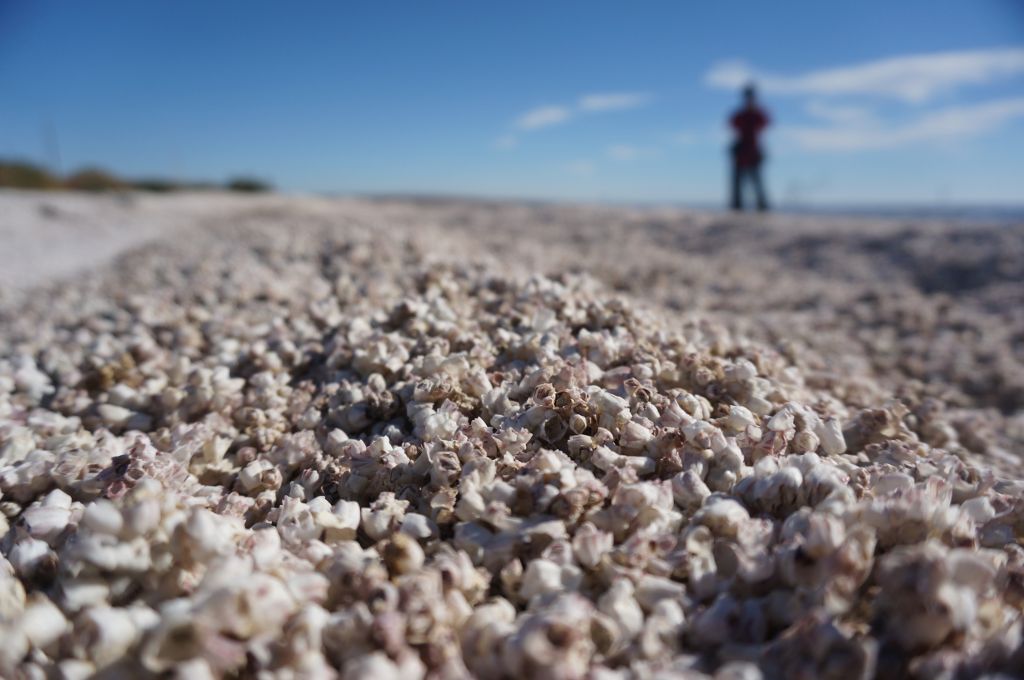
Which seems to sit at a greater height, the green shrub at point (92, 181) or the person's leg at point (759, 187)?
the green shrub at point (92, 181)

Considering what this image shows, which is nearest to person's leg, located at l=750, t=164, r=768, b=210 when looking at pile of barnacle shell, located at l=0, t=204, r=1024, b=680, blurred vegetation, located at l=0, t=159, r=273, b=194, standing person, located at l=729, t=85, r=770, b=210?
standing person, located at l=729, t=85, r=770, b=210

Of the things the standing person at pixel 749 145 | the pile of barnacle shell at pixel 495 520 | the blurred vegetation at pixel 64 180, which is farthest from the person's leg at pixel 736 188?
the blurred vegetation at pixel 64 180

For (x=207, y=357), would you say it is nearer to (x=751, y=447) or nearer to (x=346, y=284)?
(x=346, y=284)

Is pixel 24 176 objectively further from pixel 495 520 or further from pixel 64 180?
pixel 495 520

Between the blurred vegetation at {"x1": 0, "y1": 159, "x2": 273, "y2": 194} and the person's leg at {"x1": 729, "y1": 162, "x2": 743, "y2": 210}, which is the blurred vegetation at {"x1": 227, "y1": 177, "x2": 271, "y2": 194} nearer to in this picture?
the blurred vegetation at {"x1": 0, "y1": 159, "x2": 273, "y2": 194}

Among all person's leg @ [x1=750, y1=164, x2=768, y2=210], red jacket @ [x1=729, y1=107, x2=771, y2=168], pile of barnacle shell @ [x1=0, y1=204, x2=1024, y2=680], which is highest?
red jacket @ [x1=729, y1=107, x2=771, y2=168]

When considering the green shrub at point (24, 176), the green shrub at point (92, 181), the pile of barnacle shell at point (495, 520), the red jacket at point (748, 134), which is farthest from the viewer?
the green shrub at point (92, 181)

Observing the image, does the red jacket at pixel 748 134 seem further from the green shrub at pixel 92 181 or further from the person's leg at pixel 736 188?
the green shrub at pixel 92 181

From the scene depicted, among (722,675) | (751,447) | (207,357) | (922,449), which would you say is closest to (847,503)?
(751,447)
